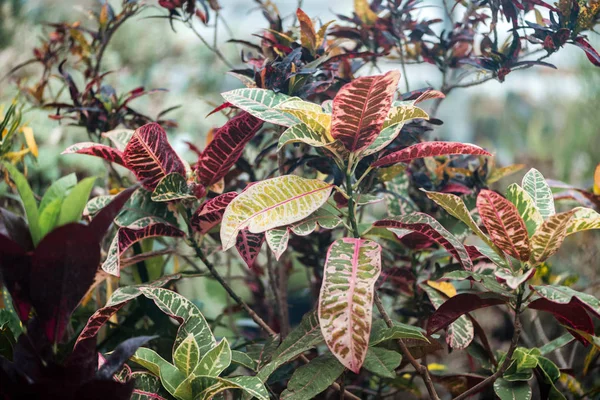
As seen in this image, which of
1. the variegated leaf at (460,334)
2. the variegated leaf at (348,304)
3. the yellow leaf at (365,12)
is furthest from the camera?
the yellow leaf at (365,12)

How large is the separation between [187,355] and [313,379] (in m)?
0.18

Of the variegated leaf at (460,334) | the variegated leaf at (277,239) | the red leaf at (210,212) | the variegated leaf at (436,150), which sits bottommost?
the variegated leaf at (460,334)

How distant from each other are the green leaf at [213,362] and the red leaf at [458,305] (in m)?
0.27

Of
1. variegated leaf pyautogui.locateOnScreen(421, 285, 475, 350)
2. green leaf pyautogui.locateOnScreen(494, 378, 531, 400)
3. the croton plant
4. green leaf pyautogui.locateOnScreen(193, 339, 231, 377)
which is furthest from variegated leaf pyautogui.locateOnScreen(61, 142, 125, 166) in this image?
green leaf pyautogui.locateOnScreen(494, 378, 531, 400)

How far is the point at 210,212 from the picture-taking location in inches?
31.2

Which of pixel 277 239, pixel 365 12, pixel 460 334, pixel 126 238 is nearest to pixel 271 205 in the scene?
pixel 277 239

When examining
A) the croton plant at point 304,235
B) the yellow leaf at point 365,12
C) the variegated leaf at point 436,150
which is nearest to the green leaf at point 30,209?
the croton plant at point 304,235

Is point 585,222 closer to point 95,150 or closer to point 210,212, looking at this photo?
point 210,212

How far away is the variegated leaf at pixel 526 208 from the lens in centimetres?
70

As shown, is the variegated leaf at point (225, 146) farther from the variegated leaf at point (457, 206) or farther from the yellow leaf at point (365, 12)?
the yellow leaf at point (365, 12)

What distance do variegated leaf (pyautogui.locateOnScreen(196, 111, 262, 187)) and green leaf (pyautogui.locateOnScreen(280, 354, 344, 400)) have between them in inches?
13.2

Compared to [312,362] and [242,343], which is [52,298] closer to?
[312,362]

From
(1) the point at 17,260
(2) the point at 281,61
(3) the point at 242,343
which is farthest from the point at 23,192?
(3) the point at 242,343

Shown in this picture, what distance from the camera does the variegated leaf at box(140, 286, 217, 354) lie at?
0.73m
